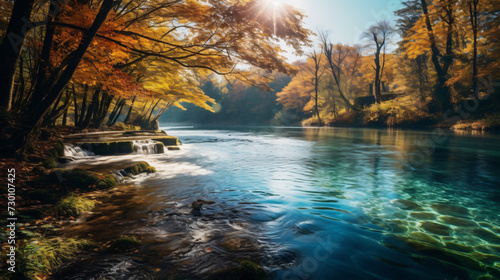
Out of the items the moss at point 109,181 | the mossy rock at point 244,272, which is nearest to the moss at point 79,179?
the moss at point 109,181

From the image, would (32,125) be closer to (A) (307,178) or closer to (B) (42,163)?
(B) (42,163)

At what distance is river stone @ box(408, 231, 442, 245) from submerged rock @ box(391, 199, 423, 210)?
129 cm

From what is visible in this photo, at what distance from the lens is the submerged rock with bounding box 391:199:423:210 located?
5.09 m

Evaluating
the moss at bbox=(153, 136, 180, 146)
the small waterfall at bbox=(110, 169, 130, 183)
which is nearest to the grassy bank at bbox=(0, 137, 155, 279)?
the small waterfall at bbox=(110, 169, 130, 183)

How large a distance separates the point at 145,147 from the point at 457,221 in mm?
14328

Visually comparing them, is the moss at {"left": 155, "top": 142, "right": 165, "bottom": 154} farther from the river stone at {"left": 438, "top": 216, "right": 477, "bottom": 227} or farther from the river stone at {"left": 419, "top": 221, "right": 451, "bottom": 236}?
the river stone at {"left": 438, "top": 216, "right": 477, "bottom": 227}

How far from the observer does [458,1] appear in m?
22.2

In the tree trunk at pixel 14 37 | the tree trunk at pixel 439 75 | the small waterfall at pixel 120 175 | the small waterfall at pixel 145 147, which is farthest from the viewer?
the tree trunk at pixel 439 75

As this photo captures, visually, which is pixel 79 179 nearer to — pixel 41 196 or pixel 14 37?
pixel 41 196

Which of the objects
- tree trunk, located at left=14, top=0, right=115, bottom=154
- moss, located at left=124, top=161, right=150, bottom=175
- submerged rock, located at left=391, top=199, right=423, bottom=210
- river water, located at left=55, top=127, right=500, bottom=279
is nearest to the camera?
river water, located at left=55, top=127, right=500, bottom=279

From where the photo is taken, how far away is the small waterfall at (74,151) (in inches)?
433

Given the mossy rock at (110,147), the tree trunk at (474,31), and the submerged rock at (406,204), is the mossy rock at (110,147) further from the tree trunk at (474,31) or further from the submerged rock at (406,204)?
the tree trunk at (474,31)

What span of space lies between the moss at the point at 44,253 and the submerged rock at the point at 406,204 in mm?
5548

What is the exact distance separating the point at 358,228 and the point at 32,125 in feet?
25.2
